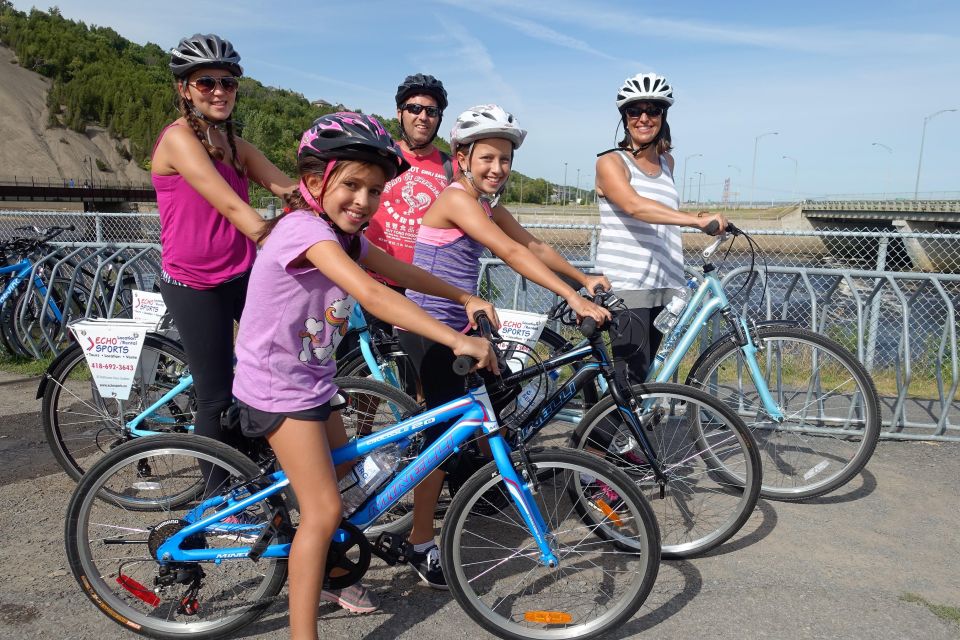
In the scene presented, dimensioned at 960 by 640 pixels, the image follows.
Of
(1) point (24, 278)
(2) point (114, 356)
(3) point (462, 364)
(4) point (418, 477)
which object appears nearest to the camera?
(3) point (462, 364)

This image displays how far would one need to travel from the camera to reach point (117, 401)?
13.2 ft

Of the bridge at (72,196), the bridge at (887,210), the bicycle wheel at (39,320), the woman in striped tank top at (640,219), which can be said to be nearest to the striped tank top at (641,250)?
the woman in striped tank top at (640,219)

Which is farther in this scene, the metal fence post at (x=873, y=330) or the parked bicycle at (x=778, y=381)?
the metal fence post at (x=873, y=330)

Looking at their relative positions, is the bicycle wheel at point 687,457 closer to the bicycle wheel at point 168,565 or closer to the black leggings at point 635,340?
the black leggings at point 635,340

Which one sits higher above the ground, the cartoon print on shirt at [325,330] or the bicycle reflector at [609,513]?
the cartoon print on shirt at [325,330]

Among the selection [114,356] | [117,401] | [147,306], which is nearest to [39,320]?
[147,306]

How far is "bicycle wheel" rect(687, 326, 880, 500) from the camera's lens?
157 inches

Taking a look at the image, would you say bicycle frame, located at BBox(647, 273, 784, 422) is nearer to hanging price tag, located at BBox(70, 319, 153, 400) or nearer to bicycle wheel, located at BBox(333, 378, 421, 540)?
bicycle wheel, located at BBox(333, 378, 421, 540)

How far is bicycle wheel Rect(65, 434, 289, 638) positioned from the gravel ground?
0.14 m

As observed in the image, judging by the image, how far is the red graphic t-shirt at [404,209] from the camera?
13.9ft

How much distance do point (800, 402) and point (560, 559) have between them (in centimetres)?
309

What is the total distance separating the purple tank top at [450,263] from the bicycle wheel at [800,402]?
1.59 m

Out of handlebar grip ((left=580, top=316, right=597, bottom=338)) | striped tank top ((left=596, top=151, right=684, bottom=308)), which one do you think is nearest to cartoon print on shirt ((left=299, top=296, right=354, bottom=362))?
handlebar grip ((left=580, top=316, right=597, bottom=338))

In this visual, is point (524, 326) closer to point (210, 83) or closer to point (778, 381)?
point (778, 381)
